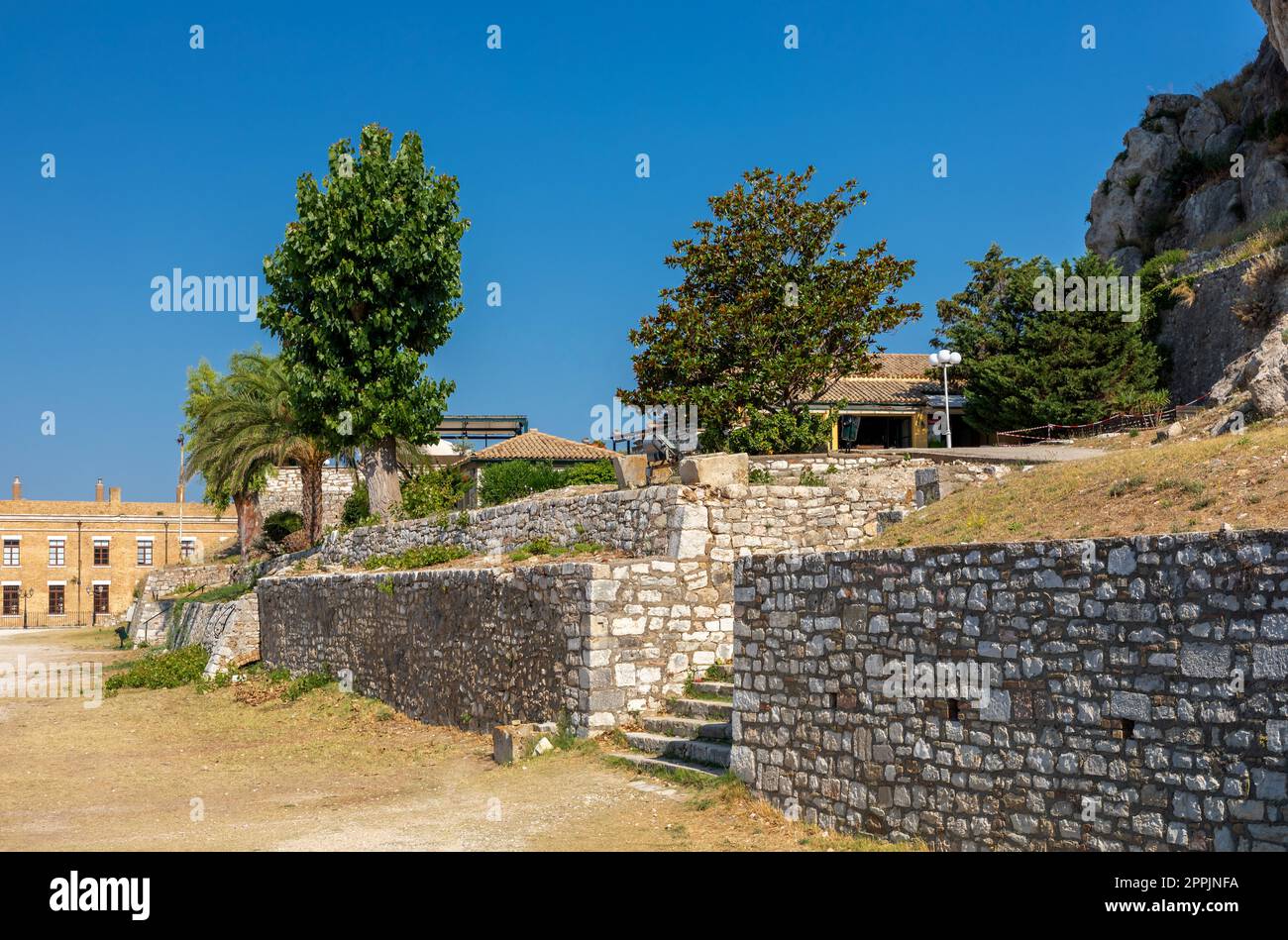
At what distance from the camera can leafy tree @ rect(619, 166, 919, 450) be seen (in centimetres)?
2105

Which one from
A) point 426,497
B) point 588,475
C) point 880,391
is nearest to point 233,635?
point 426,497

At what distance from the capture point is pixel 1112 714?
611 centimetres

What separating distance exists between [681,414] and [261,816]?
1359cm

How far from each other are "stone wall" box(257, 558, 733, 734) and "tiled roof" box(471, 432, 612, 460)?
60.6 ft

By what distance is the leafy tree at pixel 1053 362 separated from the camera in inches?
1069

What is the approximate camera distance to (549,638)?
12.2 meters

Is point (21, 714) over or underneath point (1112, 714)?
underneath

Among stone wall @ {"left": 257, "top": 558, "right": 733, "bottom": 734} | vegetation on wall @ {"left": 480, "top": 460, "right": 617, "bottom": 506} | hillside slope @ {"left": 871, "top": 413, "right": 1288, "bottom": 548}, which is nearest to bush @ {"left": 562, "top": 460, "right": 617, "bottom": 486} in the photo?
vegetation on wall @ {"left": 480, "top": 460, "right": 617, "bottom": 506}

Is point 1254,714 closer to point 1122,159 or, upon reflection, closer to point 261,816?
point 261,816

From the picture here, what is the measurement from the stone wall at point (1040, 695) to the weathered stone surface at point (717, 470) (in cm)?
442

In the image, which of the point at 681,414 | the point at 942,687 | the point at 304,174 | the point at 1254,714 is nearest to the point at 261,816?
the point at 942,687

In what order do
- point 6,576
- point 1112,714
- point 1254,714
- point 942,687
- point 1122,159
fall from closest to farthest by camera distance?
point 1254,714, point 1112,714, point 942,687, point 1122,159, point 6,576

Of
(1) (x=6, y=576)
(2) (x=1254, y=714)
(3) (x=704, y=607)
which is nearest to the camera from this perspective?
(2) (x=1254, y=714)

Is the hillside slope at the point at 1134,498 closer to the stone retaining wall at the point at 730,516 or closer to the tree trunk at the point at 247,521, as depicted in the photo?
the stone retaining wall at the point at 730,516
